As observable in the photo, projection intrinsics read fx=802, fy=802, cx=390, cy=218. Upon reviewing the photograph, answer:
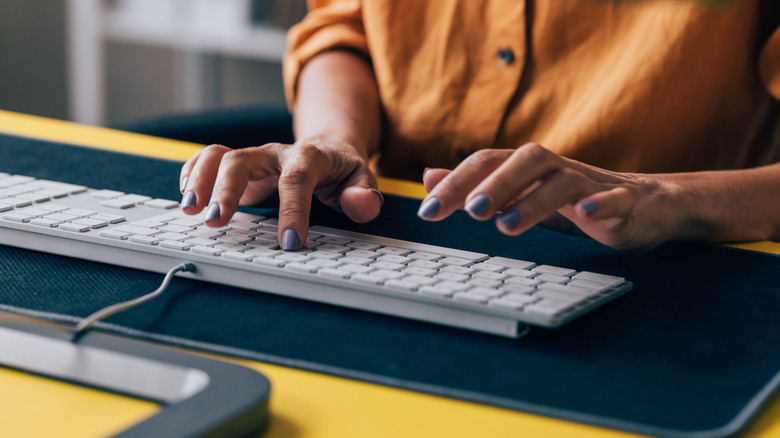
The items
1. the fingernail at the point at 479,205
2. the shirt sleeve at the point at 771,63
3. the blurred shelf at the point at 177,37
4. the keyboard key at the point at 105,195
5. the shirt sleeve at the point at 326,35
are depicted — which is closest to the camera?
the fingernail at the point at 479,205

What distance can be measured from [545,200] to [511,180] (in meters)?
0.03

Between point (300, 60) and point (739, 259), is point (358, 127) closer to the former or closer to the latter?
point (300, 60)

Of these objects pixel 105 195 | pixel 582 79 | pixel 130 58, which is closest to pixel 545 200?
pixel 105 195

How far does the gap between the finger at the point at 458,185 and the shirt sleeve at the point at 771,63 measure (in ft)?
1.43

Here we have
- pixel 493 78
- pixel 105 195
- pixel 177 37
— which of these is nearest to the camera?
pixel 105 195

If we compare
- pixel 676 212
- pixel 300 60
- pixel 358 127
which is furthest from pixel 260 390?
pixel 300 60

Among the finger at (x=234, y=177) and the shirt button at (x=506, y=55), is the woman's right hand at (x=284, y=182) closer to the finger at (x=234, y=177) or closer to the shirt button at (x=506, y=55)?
the finger at (x=234, y=177)

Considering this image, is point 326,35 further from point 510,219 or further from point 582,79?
point 510,219

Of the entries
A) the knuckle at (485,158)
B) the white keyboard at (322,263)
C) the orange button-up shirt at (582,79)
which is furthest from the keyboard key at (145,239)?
the orange button-up shirt at (582,79)

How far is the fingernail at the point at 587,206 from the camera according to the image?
53 cm

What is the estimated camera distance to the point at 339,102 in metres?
0.96

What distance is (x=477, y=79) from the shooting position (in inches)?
39.2

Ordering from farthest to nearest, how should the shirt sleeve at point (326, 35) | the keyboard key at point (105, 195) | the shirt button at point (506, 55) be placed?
the shirt sleeve at point (326, 35)
the shirt button at point (506, 55)
the keyboard key at point (105, 195)

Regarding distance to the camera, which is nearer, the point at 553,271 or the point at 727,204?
the point at 553,271
